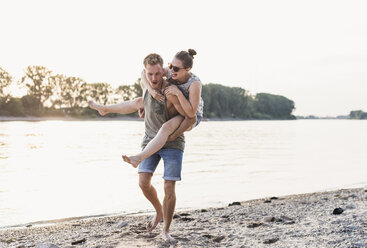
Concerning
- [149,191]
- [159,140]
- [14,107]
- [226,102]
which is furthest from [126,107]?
[226,102]

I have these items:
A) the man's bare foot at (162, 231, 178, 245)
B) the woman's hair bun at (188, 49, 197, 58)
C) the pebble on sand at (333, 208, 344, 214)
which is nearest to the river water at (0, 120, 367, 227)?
the pebble on sand at (333, 208, 344, 214)

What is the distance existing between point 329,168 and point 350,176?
7.64 feet

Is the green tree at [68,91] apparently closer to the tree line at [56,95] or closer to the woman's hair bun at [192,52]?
the tree line at [56,95]

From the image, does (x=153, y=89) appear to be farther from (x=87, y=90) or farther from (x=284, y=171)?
(x=87, y=90)

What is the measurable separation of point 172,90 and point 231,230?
251 cm

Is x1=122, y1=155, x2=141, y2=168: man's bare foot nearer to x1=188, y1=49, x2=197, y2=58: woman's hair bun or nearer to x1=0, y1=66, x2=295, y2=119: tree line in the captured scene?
x1=188, y1=49, x2=197, y2=58: woman's hair bun

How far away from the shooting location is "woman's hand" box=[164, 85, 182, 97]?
14.8 ft

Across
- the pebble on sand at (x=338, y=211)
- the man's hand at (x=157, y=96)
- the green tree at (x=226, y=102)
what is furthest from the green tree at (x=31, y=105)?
the man's hand at (x=157, y=96)

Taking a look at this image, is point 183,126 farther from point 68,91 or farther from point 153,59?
point 68,91

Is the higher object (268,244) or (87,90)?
(87,90)

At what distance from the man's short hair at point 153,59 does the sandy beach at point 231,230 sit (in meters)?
2.18

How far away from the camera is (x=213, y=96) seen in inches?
5605

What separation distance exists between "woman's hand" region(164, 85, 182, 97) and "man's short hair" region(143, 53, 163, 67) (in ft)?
1.05

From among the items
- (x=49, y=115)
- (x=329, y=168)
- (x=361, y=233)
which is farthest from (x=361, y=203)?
(x=49, y=115)
